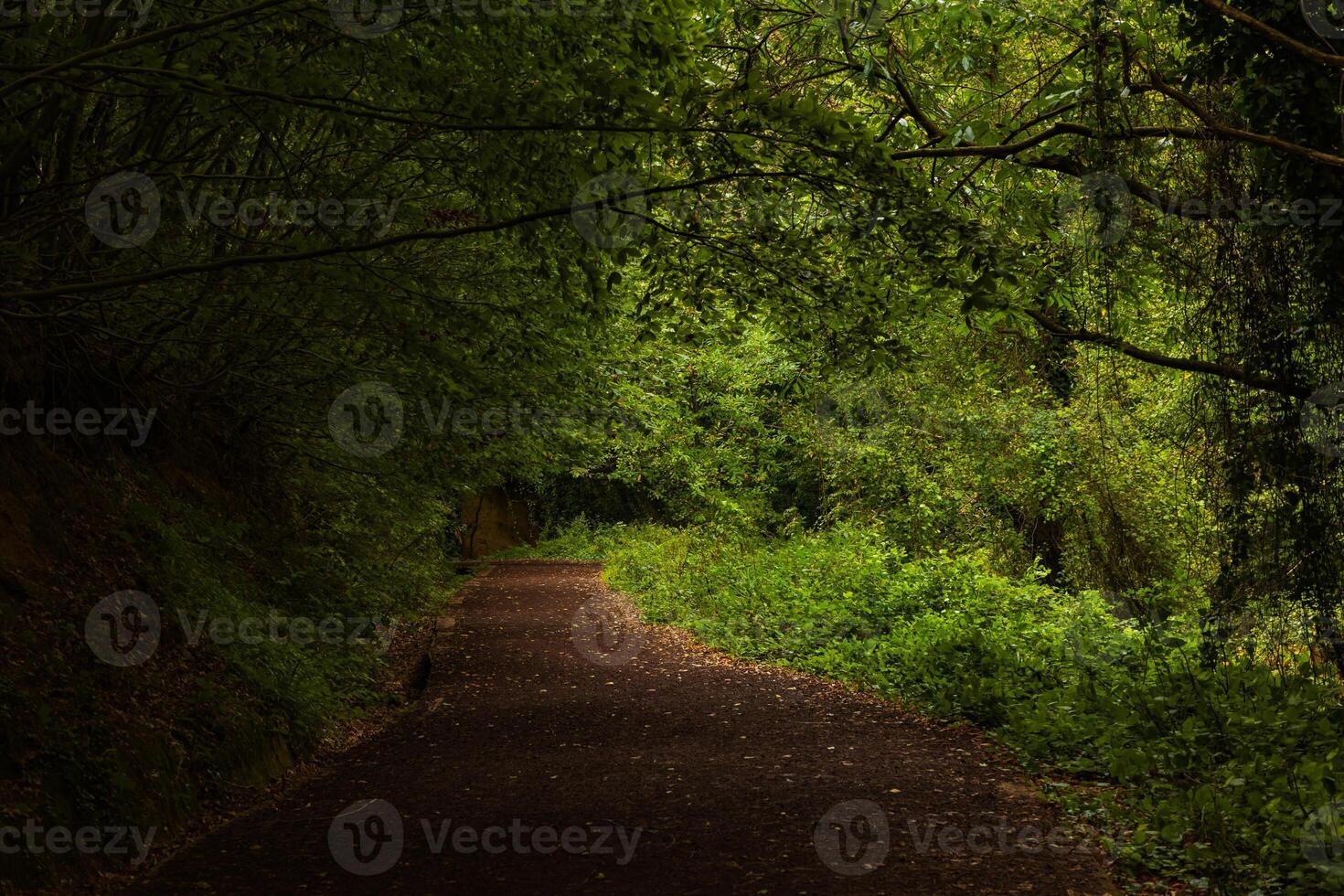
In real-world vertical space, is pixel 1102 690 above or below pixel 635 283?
below

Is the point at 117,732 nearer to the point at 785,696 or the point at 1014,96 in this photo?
the point at 785,696

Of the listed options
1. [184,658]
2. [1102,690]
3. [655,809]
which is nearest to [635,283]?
[184,658]

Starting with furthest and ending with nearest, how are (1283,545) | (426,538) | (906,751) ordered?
→ (426,538) → (906,751) → (1283,545)

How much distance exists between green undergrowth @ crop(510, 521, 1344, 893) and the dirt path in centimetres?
49

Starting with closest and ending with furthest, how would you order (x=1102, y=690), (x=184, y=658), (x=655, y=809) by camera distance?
(x=655, y=809), (x=184, y=658), (x=1102, y=690)

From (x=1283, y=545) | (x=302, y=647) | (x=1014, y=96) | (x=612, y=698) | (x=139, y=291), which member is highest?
(x=1014, y=96)

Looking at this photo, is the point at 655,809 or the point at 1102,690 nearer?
the point at 655,809

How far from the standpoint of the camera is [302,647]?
36.2 ft

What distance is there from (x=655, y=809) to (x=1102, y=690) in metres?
4.28

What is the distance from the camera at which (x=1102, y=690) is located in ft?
29.6

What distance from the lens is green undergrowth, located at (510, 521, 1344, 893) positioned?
570 centimetres

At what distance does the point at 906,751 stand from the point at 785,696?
306cm

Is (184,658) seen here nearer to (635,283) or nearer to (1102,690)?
(635,283)

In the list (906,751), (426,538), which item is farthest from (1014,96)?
(426,538)
